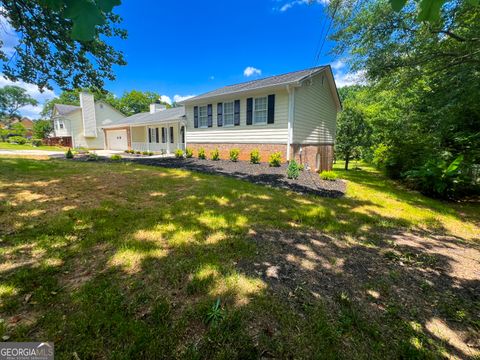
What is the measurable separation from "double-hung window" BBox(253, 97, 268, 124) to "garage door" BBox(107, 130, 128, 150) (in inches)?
673

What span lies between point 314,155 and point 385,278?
11208 millimetres

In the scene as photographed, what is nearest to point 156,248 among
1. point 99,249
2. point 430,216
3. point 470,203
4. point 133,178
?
point 99,249

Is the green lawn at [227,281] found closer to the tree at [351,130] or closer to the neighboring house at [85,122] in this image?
the tree at [351,130]

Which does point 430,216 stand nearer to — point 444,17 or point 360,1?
point 444,17

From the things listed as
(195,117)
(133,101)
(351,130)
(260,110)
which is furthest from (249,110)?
(133,101)

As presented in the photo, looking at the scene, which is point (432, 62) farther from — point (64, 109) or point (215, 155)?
point (64, 109)

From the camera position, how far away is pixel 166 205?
490 centimetres

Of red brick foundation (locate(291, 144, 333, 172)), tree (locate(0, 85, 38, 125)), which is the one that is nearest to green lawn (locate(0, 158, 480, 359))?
red brick foundation (locate(291, 144, 333, 172))

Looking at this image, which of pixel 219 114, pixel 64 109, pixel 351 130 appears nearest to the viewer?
pixel 219 114

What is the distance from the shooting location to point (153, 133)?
20344 mm

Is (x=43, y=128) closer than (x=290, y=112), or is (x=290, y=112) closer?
(x=290, y=112)

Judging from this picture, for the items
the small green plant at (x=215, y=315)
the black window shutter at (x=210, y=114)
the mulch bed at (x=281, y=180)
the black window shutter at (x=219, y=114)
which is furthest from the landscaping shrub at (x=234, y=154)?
the small green plant at (x=215, y=315)

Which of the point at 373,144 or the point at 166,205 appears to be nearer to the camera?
the point at 166,205

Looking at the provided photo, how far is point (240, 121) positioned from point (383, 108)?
13.1 m
